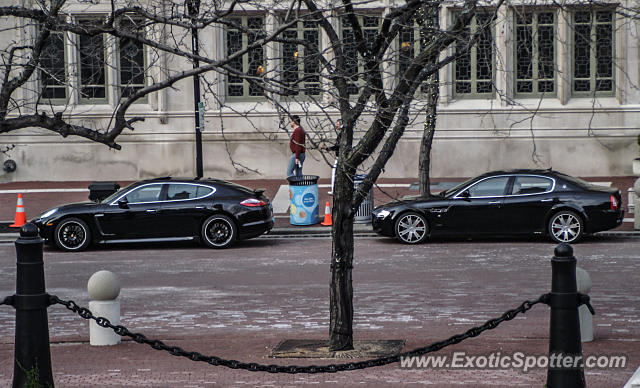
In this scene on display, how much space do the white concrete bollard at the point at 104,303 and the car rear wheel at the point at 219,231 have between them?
830 cm

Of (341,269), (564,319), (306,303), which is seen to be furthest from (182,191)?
(564,319)

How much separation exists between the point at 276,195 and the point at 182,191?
21.5 ft

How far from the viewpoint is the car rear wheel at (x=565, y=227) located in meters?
18.3

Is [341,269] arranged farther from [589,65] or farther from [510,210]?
[589,65]

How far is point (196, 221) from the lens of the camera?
1870 cm

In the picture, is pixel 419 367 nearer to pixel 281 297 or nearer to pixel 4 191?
pixel 281 297

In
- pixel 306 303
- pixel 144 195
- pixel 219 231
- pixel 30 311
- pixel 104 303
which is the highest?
pixel 144 195

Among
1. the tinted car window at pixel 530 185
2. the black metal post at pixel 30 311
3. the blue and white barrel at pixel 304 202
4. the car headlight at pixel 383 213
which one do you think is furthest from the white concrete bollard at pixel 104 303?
the blue and white barrel at pixel 304 202

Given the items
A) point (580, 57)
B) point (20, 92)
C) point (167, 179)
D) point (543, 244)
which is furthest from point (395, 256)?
point (20, 92)

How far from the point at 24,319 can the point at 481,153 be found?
22.4 m

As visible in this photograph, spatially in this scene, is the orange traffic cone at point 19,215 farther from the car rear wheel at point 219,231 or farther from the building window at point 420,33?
the building window at point 420,33

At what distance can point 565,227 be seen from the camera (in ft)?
60.1

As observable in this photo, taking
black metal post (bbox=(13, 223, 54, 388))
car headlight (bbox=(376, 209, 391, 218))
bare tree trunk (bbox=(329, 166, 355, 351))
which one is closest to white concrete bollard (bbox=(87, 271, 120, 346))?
bare tree trunk (bbox=(329, 166, 355, 351))

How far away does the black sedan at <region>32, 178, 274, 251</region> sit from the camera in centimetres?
1866
